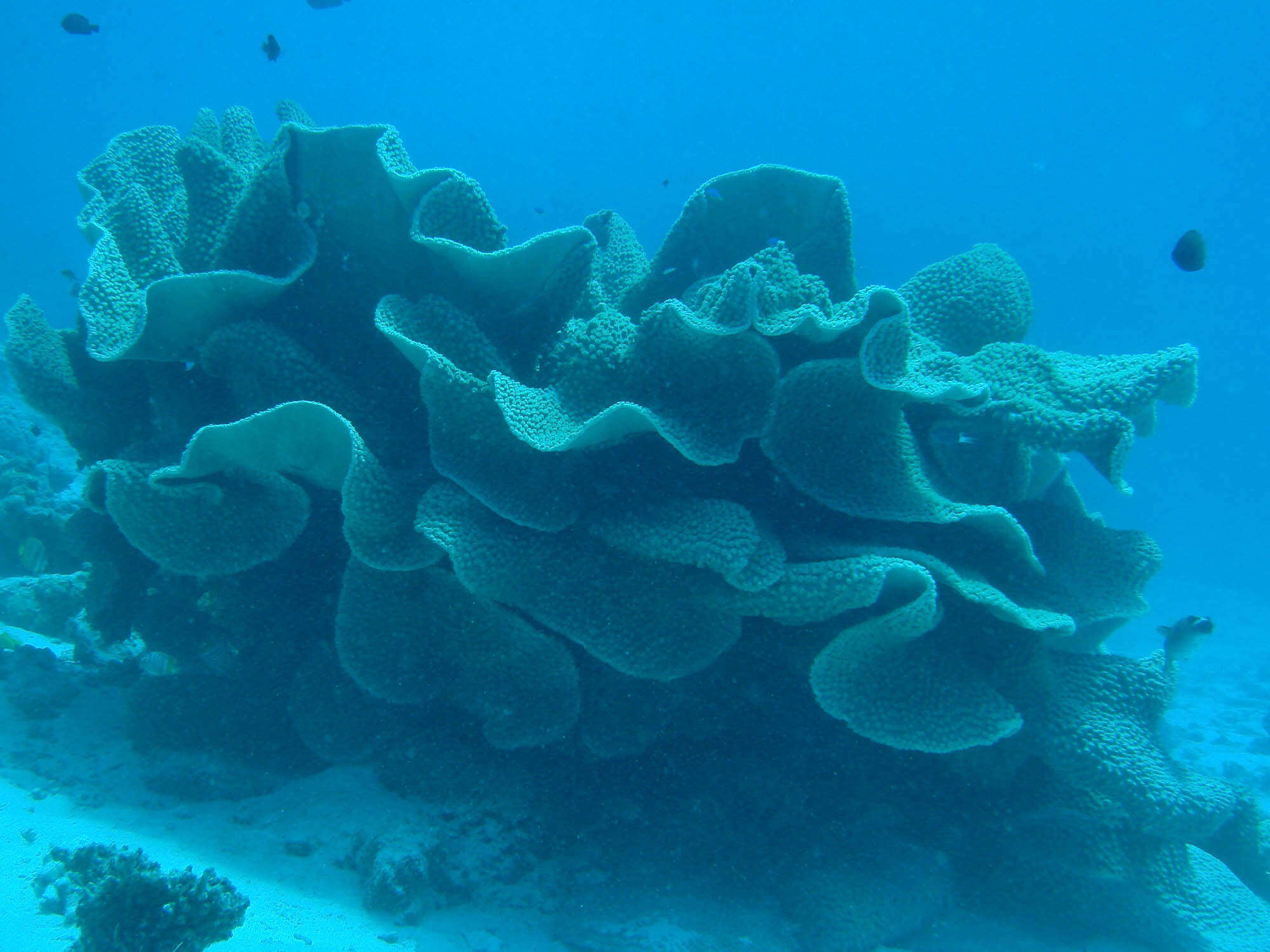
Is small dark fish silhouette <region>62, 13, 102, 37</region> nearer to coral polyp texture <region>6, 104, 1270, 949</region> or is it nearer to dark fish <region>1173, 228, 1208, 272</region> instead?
coral polyp texture <region>6, 104, 1270, 949</region>

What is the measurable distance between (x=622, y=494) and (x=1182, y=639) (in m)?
3.18

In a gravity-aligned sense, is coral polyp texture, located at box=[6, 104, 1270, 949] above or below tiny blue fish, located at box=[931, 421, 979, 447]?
below

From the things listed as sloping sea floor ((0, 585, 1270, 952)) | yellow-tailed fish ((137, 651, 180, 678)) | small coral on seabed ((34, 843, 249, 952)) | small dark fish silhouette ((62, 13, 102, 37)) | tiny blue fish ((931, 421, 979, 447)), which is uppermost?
small dark fish silhouette ((62, 13, 102, 37))

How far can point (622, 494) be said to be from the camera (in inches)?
111

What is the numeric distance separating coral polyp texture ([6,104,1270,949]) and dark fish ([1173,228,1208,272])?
3.51 metres

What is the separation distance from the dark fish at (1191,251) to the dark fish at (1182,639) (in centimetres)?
336

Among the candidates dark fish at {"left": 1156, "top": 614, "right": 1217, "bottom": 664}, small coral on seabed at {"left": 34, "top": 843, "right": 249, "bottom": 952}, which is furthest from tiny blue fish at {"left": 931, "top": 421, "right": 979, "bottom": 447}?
small coral on seabed at {"left": 34, "top": 843, "right": 249, "bottom": 952}

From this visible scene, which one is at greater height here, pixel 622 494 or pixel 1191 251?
pixel 1191 251

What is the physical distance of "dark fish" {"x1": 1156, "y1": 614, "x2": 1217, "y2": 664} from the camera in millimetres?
3539

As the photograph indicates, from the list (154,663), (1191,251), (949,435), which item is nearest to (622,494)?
(949,435)

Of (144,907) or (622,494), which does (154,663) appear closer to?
(144,907)

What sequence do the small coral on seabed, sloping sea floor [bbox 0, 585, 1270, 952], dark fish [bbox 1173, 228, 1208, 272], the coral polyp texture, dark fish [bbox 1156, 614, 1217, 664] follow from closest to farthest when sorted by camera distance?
the small coral on seabed → sloping sea floor [bbox 0, 585, 1270, 952] → the coral polyp texture → dark fish [bbox 1156, 614, 1217, 664] → dark fish [bbox 1173, 228, 1208, 272]

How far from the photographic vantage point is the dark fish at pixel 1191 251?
588 cm

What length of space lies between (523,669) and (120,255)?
2633 mm
